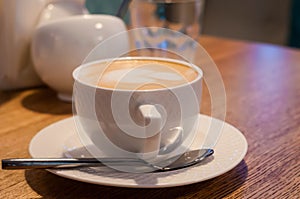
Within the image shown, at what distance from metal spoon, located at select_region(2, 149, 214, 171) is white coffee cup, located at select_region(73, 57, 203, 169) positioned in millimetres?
13

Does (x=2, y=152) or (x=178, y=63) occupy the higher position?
(x=178, y=63)

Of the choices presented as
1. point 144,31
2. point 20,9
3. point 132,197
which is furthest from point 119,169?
point 144,31

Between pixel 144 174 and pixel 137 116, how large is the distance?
0.05 meters

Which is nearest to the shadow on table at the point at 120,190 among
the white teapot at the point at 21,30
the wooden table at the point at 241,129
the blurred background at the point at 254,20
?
the wooden table at the point at 241,129

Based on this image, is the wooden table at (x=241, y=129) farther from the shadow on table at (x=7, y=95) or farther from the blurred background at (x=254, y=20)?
the blurred background at (x=254, y=20)

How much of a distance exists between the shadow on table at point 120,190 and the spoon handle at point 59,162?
2 centimetres

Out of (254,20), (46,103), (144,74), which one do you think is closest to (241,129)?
(144,74)

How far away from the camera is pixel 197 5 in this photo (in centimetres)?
105

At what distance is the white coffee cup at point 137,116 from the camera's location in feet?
1.47

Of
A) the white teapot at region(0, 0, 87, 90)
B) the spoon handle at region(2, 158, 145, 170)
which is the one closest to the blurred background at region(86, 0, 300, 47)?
the white teapot at region(0, 0, 87, 90)

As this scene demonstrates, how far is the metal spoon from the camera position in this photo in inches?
17.5

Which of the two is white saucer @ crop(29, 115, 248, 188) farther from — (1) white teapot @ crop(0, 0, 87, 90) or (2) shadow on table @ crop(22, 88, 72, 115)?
(1) white teapot @ crop(0, 0, 87, 90)

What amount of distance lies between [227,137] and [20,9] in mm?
409

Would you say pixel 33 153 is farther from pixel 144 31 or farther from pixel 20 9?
pixel 144 31
